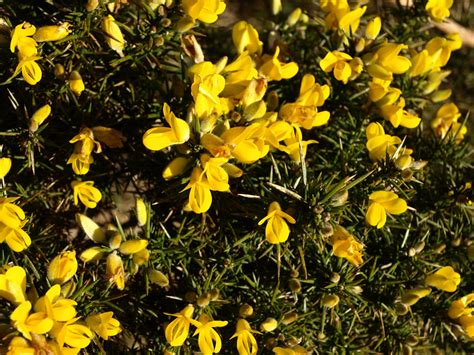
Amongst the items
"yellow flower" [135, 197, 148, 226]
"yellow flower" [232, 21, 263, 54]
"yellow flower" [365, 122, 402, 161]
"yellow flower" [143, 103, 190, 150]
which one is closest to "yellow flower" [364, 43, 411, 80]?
"yellow flower" [365, 122, 402, 161]

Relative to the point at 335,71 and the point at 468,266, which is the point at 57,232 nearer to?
the point at 335,71

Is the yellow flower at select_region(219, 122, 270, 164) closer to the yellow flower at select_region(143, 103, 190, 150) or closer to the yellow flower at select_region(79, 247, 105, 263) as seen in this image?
the yellow flower at select_region(143, 103, 190, 150)

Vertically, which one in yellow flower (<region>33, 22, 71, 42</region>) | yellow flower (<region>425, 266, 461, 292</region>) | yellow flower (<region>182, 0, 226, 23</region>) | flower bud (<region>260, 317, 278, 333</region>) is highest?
yellow flower (<region>182, 0, 226, 23</region>)

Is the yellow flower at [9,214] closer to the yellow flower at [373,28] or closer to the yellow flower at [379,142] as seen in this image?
the yellow flower at [379,142]

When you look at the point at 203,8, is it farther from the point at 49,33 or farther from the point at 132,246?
the point at 132,246

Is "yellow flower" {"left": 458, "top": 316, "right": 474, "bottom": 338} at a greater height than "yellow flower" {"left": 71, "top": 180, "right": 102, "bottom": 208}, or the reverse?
"yellow flower" {"left": 71, "top": 180, "right": 102, "bottom": 208}

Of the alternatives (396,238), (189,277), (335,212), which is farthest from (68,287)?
(396,238)

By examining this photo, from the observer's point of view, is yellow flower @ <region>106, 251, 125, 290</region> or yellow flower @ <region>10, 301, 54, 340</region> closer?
yellow flower @ <region>10, 301, 54, 340</region>

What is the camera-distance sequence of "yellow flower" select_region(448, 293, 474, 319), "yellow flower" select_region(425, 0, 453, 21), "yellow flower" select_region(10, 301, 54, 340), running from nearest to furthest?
"yellow flower" select_region(10, 301, 54, 340), "yellow flower" select_region(448, 293, 474, 319), "yellow flower" select_region(425, 0, 453, 21)

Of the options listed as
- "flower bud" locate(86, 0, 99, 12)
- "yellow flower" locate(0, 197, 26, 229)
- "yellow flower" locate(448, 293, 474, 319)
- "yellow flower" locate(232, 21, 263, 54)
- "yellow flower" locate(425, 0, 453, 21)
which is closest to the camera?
"yellow flower" locate(0, 197, 26, 229)
